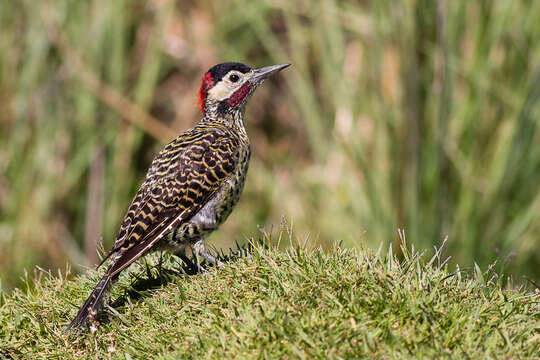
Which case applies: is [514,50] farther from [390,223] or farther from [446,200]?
[390,223]

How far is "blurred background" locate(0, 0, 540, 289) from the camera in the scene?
7.02 meters

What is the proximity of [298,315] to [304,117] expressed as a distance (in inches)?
179

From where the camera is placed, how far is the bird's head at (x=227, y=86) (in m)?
5.84

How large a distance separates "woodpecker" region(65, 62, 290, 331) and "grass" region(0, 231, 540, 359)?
0.25m

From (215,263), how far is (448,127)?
3556 mm

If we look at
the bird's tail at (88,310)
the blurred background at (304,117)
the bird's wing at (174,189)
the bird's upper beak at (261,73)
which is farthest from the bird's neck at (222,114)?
the bird's tail at (88,310)

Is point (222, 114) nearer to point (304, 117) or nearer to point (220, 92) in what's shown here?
point (220, 92)

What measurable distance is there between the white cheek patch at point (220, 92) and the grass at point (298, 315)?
1.77 meters

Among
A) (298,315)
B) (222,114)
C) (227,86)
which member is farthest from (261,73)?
(298,315)

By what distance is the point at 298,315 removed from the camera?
3.62m

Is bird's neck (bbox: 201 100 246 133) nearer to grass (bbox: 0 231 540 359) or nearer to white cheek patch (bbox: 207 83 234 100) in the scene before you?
white cheek patch (bbox: 207 83 234 100)

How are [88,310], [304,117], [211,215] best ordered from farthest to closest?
[304,117] < [211,215] < [88,310]

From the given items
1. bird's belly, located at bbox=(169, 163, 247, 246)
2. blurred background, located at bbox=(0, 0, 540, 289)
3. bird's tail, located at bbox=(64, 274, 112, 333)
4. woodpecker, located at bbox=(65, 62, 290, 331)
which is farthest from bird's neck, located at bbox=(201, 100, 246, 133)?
bird's tail, located at bbox=(64, 274, 112, 333)

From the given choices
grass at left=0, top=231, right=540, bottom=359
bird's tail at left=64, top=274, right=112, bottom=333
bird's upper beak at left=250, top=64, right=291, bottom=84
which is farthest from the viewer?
bird's upper beak at left=250, top=64, right=291, bottom=84
